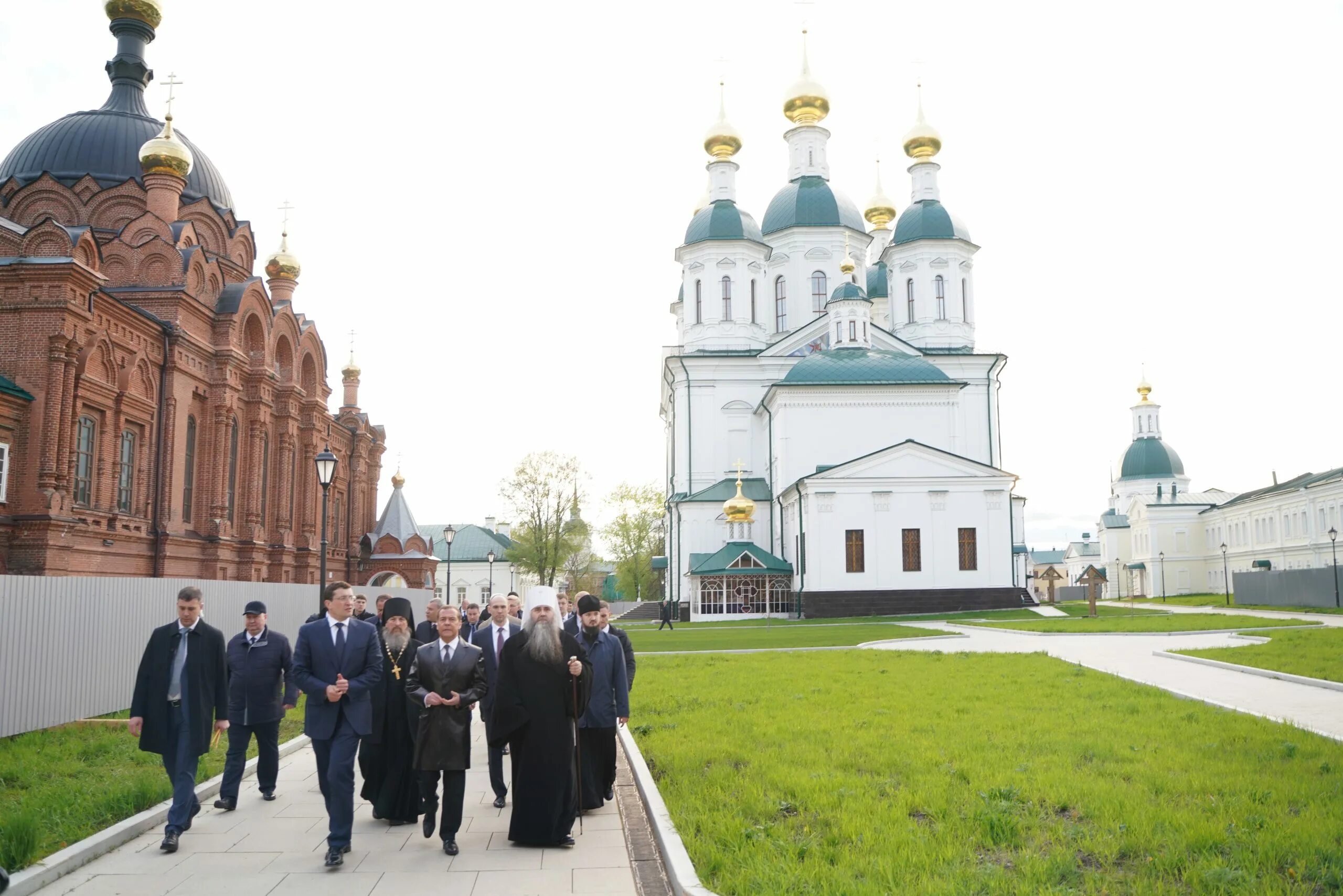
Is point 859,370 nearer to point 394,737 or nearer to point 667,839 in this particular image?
point 394,737

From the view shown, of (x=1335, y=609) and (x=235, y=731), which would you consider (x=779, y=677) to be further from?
(x=1335, y=609)

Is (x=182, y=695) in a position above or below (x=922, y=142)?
below

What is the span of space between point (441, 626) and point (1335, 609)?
4419 cm

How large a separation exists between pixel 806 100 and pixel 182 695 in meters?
51.2

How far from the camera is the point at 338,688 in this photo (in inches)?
292

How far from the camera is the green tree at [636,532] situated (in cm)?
7725

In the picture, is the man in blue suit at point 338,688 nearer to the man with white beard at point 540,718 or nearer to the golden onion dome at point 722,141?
the man with white beard at point 540,718

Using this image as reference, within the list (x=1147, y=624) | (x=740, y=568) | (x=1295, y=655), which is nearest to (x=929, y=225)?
(x=740, y=568)

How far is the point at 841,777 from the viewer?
8.72 m

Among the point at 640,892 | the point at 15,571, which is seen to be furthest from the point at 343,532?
the point at 640,892

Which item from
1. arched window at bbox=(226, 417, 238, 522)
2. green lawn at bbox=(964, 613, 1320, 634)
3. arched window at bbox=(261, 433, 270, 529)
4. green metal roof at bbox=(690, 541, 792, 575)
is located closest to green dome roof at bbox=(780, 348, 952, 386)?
green metal roof at bbox=(690, 541, 792, 575)

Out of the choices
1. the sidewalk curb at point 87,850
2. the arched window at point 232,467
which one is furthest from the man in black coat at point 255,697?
the arched window at point 232,467

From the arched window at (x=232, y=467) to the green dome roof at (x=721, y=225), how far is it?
88.9 ft

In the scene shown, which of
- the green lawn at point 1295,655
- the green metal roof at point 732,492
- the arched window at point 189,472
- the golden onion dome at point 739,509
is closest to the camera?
the green lawn at point 1295,655
